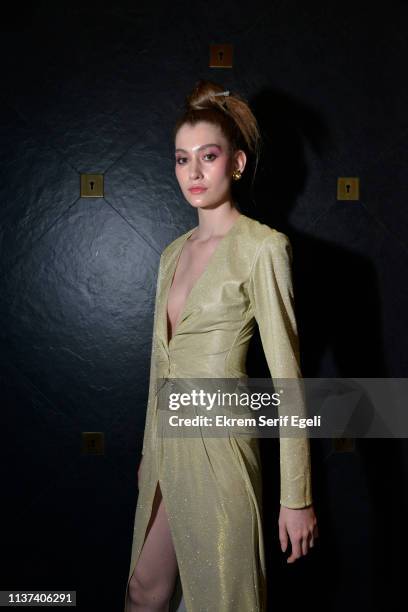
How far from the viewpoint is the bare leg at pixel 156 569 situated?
1.33 meters

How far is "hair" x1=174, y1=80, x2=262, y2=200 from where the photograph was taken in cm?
133

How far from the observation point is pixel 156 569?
1.34m

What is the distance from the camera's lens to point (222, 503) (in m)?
1.23

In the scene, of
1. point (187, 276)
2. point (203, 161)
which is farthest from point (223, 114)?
point (187, 276)

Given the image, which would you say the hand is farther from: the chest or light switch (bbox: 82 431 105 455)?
light switch (bbox: 82 431 105 455)

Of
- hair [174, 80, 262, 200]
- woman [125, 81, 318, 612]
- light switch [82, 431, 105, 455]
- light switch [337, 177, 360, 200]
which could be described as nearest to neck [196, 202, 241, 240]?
woman [125, 81, 318, 612]

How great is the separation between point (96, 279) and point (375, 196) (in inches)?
33.6

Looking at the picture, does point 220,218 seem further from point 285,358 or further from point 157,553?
point 157,553

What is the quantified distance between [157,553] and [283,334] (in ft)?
1.80

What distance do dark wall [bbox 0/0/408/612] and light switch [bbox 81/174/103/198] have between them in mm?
27

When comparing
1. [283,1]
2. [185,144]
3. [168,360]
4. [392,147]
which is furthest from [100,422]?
[283,1]

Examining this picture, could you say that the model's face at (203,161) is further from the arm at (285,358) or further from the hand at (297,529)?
the hand at (297,529)

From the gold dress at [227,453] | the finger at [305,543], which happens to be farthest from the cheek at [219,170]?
the finger at [305,543]

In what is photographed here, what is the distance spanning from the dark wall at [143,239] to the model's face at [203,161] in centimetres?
48
